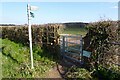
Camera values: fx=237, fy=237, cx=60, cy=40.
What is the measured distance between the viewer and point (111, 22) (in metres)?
8.54

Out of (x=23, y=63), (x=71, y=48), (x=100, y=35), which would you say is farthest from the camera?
(x=71, y=48)

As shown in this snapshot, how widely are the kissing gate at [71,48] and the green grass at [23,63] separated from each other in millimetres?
860

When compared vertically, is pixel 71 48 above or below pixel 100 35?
below

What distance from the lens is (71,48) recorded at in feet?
37.3

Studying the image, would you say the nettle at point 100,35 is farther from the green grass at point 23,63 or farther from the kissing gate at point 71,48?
the green grass at point 23,63

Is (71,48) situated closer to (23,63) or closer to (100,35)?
(23,63)

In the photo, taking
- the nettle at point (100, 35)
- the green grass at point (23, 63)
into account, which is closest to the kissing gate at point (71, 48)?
the green grass at point (23, 63)

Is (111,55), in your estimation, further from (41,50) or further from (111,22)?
(41,50)

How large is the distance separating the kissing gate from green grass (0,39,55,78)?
0.86 meters

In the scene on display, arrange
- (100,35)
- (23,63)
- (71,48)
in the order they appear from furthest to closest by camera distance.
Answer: (71,48)
(23,63)
(100,35)

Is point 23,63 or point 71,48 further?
point 71,48

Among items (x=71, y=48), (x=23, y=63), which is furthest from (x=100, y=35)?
(x=23, y=63)

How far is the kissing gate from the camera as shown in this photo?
1056cm

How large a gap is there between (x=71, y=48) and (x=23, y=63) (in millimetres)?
2467
